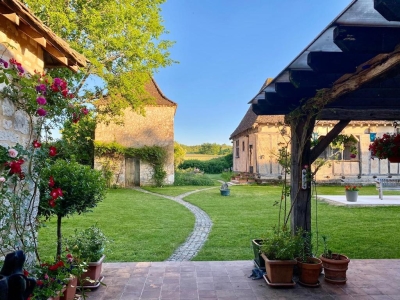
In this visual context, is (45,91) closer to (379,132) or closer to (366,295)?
(366,295)

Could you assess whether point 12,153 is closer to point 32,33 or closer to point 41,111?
point 41,111

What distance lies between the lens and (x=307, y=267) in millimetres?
3352

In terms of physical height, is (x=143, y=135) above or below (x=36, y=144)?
above

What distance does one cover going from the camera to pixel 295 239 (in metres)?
3.54

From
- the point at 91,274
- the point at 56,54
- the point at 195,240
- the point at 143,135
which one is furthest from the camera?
the point at 143,135

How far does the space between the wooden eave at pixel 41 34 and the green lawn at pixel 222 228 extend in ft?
9.77

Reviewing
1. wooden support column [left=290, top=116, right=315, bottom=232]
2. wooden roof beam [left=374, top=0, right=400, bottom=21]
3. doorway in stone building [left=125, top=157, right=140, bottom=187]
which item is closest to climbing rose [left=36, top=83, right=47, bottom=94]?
wooden roof beam [left=374, top=0, right=400, bottom=21]

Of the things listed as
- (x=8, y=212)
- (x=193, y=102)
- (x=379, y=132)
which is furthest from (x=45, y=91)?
(x=193, y=102)

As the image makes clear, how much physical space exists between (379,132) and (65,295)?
17.4 metres

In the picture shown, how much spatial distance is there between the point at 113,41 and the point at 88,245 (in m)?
9.02

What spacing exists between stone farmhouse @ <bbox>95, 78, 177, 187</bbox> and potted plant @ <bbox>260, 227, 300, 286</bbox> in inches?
528

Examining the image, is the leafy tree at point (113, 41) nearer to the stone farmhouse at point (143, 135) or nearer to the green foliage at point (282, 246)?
the stone farmhouse at point (143, 135)

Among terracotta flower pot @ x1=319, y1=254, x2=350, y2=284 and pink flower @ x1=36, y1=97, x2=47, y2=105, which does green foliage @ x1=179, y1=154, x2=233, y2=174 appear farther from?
pink flower @ x1=36, y1=97, x2=47, y2=105

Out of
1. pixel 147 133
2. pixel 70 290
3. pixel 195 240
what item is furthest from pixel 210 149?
pixel 70 290
